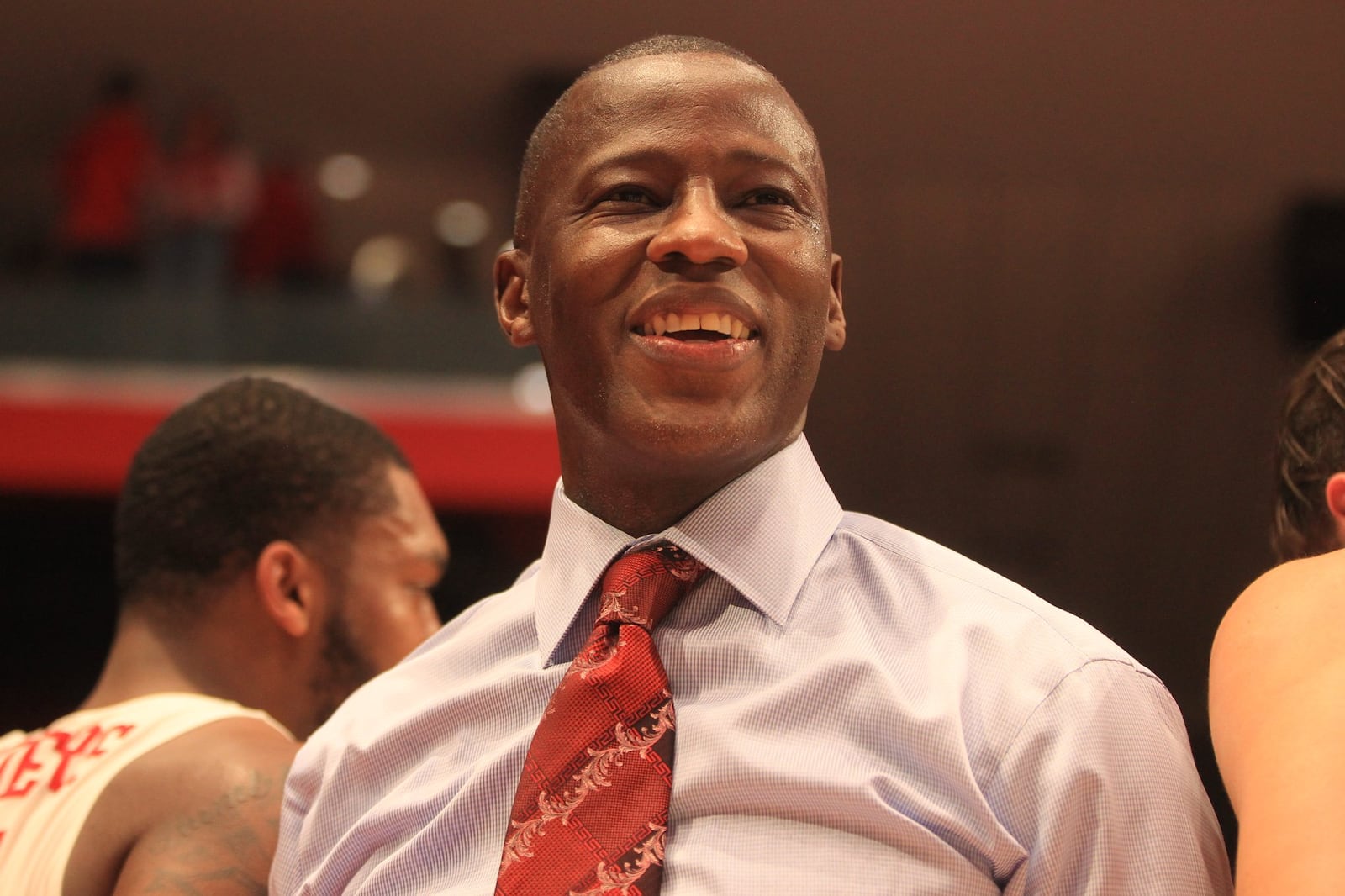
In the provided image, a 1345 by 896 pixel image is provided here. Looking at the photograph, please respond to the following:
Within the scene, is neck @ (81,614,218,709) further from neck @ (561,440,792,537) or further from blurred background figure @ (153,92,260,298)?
blurred background figure @ (153,92,260,298)

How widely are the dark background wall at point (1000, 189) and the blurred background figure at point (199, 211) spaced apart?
1.06 ft

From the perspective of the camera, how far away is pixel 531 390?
171 inches

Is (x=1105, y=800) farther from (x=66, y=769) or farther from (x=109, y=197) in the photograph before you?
(x=109, y=197)

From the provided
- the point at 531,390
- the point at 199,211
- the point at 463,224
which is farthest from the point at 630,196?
the point at 463,224

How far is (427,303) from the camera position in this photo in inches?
182

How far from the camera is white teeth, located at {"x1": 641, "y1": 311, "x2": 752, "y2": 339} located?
1.16 metres

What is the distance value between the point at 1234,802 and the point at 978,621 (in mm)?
232

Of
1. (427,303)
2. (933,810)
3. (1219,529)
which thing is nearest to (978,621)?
(933,810)

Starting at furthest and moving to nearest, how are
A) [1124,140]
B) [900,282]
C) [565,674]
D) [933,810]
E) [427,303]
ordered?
1. [900,282]
2. [427,303]
3. [1124,140]
4. [565,674]
5. [933,810]

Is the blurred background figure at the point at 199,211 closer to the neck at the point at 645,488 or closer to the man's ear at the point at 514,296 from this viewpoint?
the man's ear at the point at 514,296

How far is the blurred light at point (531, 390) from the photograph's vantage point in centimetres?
431

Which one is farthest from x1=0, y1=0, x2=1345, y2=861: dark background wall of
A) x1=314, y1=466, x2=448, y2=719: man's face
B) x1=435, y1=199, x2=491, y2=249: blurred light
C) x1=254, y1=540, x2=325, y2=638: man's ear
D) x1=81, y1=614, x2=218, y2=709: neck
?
x1=81, y1=614, x2=218, y2=709: neck

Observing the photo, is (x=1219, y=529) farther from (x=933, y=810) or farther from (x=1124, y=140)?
(x=933, y=810)

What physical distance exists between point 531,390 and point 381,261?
8.19 feet
